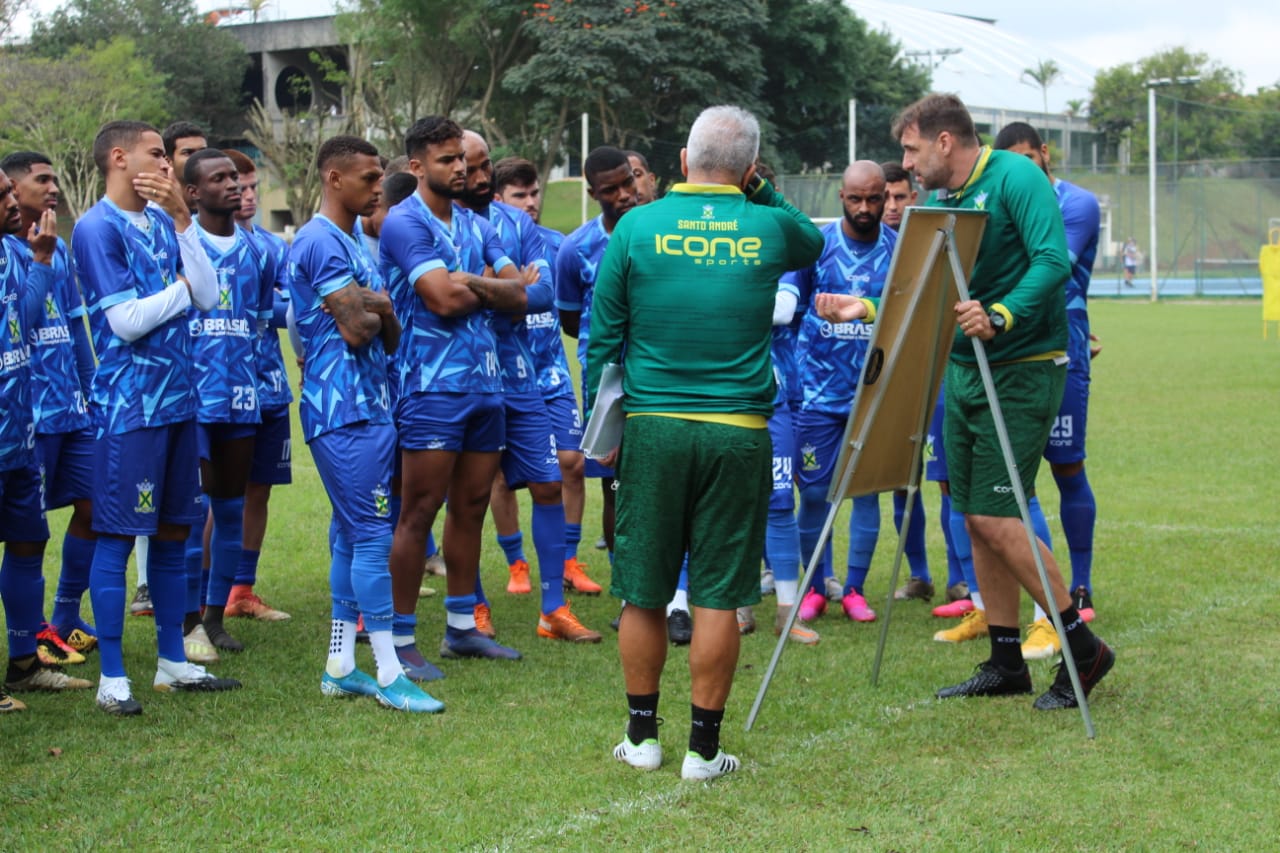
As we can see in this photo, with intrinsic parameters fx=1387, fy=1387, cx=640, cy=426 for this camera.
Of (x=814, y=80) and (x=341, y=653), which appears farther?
(x=814, y=80)

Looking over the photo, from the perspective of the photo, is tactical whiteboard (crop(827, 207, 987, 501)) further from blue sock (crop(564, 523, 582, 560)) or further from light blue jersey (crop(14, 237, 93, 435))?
light blue jersey (crop(14, 237, 93, 435))

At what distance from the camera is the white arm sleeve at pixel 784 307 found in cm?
711

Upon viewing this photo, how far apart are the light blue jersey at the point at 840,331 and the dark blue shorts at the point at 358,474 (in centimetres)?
266

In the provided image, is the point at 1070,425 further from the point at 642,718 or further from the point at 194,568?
the point at 194,568

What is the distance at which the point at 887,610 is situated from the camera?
5.93 meters

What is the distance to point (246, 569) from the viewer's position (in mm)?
7520

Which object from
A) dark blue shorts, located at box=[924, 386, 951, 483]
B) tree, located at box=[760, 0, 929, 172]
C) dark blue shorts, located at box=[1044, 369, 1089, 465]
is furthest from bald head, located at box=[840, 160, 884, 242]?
tree, located at box=[760, 0, 929, 172]

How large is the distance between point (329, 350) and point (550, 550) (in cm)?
182

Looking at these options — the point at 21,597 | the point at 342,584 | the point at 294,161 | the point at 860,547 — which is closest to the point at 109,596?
the point at 21,597

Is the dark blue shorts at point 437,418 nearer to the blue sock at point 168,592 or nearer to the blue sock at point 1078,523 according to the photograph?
the blue sock at point 168,592

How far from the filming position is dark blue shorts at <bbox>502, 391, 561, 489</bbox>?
694 cm

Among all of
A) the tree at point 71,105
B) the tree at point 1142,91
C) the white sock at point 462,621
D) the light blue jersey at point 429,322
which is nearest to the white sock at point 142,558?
the white sock at point 462,621

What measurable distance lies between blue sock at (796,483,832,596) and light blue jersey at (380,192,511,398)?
209 cm

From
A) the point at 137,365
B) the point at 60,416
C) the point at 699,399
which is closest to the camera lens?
the point at 699,399
